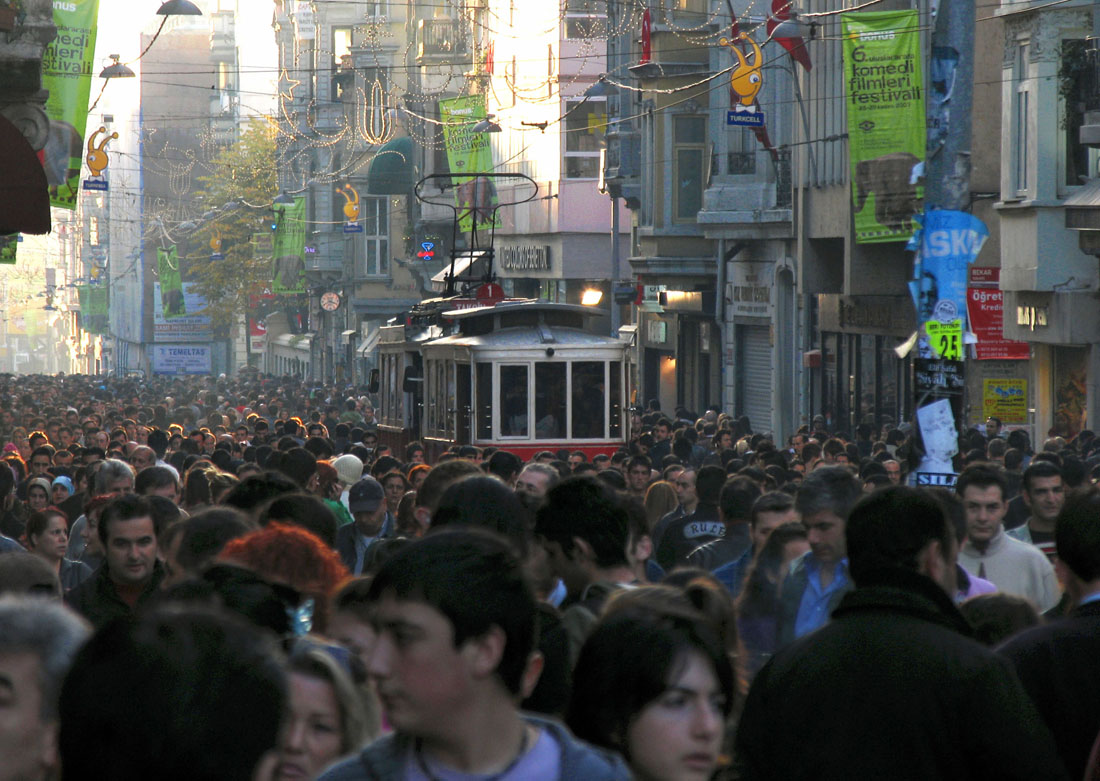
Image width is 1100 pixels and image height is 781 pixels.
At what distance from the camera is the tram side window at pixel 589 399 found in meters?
24.5

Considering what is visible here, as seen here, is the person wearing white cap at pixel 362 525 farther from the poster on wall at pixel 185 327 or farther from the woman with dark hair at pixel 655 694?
the poster on wall at pixel 185 327

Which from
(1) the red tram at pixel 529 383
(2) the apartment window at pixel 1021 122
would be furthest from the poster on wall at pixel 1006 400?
(1) the red tram at pixel 529 383

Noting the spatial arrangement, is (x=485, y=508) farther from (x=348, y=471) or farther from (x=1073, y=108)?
(x=1073, y=108)

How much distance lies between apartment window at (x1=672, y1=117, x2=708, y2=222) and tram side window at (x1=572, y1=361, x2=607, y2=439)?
1540 centimetres

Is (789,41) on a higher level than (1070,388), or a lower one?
higher

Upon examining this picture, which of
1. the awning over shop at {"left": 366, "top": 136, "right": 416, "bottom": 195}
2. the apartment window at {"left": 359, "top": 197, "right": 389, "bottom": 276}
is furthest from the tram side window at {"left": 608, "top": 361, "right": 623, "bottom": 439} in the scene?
the apartment window at {"left": 359, "top": 197, "right": 389, "bottom": 276}

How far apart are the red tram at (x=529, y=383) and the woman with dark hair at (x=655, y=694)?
20134 mm

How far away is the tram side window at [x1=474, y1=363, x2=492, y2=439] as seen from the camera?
24.2m

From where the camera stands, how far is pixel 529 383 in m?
24.4

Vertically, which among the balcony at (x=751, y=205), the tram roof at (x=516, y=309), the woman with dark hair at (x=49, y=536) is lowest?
the woman with dark hair at (x=49, y=536)

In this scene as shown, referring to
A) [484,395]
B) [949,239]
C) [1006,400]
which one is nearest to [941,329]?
[949,239]

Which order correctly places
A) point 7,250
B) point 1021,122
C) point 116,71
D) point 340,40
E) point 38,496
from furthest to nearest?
point 340,40 → point 116,71 → point 1021,122 → point 7,250 → point 38,496

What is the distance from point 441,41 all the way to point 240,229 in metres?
27.1

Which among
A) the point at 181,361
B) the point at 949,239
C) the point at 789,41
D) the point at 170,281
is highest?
the point at 789,41
